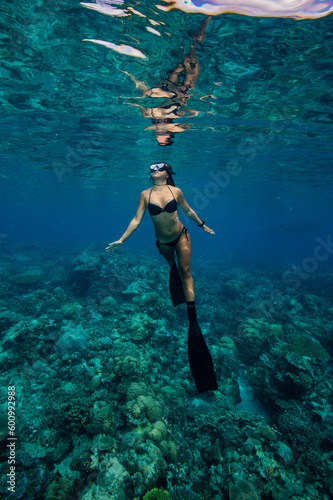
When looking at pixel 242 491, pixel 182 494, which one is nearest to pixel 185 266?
pixel 182 494

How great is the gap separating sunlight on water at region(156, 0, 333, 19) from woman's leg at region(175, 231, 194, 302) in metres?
5.84

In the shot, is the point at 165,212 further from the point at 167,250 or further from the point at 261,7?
the point at 261,7

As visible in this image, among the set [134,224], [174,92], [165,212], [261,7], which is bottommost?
[134,224]

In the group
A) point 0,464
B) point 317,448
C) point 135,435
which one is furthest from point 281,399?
point 0,464

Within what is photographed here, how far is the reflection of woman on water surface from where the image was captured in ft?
24.9

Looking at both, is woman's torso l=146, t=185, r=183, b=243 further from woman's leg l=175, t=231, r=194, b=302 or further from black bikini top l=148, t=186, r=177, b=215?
woman's leg l=175, t=231, r=194, b=302

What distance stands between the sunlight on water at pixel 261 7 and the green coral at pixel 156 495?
10423mm

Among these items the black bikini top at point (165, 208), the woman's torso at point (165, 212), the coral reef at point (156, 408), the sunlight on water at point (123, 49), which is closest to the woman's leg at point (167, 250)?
the woman's torso at point (165, 212)

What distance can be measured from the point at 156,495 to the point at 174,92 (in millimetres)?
12477

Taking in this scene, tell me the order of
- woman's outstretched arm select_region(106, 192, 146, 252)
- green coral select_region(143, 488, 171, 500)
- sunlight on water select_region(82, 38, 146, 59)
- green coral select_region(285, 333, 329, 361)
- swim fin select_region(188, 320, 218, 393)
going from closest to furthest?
green coral select_region(143, 488, 171, 500)
swim fin select_region(188, 320, 218, 393)
woman's outstretched arm select_region(106, 192, 146, 252)
sunlight on water select_region(82, 38, 146, 59)
green coral select_region(285, 333, 329, 361)

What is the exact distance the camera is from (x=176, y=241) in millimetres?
4797

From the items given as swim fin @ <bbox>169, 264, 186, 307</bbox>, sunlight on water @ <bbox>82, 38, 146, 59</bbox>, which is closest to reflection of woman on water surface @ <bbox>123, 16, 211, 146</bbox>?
sunlight on water @ <bbox>82, 38, 146, 59</bbox>

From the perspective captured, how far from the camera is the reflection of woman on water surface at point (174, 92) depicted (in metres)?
7.60

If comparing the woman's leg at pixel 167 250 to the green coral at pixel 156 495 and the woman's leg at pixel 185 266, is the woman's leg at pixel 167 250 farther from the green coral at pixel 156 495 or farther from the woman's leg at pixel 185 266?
the green coral at pixel 156 495
